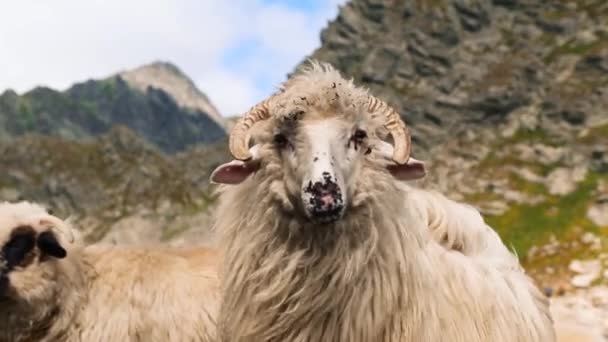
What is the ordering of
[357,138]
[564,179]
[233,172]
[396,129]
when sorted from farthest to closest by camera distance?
[564,179], [233,172], [396,129], [357,138]

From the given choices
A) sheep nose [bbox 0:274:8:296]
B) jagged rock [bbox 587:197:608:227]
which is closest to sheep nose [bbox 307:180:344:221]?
sheep nose [bbox 0:274:8:296]

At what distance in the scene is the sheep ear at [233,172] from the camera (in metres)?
9.37

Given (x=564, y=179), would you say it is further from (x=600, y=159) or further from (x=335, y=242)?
(x=335, y=242)

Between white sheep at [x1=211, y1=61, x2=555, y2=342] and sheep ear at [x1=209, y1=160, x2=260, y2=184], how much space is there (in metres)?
0.01

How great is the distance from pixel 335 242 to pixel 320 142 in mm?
1064

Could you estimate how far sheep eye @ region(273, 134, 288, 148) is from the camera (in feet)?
29.5

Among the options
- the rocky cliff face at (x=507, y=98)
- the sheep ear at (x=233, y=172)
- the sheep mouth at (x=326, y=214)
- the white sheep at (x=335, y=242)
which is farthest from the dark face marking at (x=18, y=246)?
the rocky cliff face at (x=507, y=98)

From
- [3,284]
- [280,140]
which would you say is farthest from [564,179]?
[280,140]

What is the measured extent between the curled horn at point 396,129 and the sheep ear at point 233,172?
5.11ft

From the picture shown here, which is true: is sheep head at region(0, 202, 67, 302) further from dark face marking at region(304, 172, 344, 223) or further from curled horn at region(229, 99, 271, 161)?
dark face marking at region(304, 172, 344, 223)

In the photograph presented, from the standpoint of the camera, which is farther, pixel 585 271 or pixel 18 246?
pixel 585 271

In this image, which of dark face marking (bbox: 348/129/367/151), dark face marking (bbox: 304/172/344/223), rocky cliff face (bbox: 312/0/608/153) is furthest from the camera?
rocky cliff face (bbox: 312/0/608/153)

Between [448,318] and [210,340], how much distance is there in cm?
400

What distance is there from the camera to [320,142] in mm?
8539
